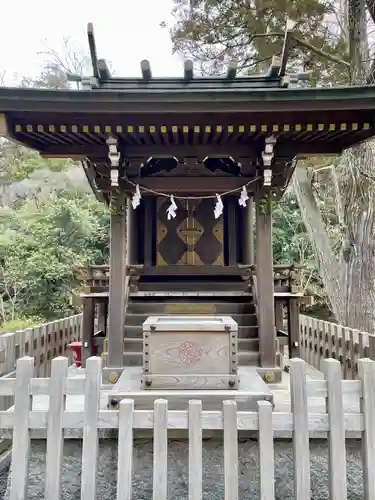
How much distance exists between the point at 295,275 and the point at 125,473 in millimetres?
4742

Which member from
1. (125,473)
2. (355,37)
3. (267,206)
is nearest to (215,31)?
(355,37)

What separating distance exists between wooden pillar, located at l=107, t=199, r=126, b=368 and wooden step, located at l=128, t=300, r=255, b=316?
0.66 m

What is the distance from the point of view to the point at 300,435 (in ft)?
9.02

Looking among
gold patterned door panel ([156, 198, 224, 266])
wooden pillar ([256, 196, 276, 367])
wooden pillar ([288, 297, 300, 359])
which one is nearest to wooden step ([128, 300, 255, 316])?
wooden pillar ([256, 196, 276, 367])

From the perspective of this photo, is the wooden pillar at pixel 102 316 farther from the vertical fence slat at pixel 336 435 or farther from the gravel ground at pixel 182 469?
the vertical fence slat at pixel 336 435

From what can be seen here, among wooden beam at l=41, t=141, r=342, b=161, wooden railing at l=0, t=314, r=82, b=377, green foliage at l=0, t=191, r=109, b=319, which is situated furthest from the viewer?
green foliage at l=0, t=191, r=109, b=319

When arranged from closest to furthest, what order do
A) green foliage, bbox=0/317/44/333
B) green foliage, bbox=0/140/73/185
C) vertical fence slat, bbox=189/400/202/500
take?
vertical fence slat, bbox=189/400/202/500 → green foliage, bbox=0/317/44/333 → green foliage, bbox=0/140/73/185

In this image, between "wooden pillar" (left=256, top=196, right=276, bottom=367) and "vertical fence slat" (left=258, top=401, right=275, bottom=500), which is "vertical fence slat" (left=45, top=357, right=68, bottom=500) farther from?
"wooden pillar" (left=256, top=196, right=276, bottom=367)

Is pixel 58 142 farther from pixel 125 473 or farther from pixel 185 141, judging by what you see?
pixel 125 473

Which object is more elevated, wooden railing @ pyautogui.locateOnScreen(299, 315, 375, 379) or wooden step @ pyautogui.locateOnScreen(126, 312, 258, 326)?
wooden step @ pyautogui.locateOnScreen(126, 312, 258, 326)

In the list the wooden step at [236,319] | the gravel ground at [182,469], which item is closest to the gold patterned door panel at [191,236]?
the wooden step at [236,319]

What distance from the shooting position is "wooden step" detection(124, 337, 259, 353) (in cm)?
533

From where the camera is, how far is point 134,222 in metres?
6.86

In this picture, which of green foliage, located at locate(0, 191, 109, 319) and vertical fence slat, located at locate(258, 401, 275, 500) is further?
green foliage, located at locate(0, 191, 109, 319)
